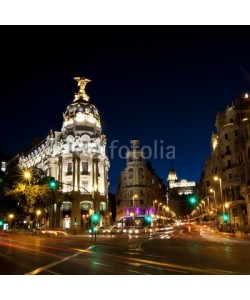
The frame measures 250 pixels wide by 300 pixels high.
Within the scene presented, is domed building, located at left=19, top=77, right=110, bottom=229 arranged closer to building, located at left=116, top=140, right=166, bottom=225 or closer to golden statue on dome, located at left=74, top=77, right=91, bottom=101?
golden statue on dome, located at left=74, top=77, right=91, bottom=101

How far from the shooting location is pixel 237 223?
60.7m

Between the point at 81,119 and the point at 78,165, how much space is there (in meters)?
12.3

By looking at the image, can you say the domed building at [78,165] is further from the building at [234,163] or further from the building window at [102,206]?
the building at [234,163]

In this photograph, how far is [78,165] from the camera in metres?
83.8

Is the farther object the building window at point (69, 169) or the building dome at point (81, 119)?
the building dome at point (81, 119)

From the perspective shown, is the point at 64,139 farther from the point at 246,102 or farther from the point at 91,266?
the point at 91,266

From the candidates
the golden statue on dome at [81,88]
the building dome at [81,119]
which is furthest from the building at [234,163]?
the golden statue on dome at [81,88]

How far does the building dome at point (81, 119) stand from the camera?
284 ft

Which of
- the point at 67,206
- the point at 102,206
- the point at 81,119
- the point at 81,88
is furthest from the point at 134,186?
the point at 81,88

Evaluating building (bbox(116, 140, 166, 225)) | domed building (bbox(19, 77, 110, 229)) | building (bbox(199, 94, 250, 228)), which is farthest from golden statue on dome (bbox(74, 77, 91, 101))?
building (bbox(199, 94, 250, 228))

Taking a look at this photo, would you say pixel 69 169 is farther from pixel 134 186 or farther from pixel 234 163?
pixel 234 163

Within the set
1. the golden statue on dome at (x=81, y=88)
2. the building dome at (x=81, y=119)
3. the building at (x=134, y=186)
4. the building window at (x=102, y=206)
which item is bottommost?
the building window at (x=102, y=206)
